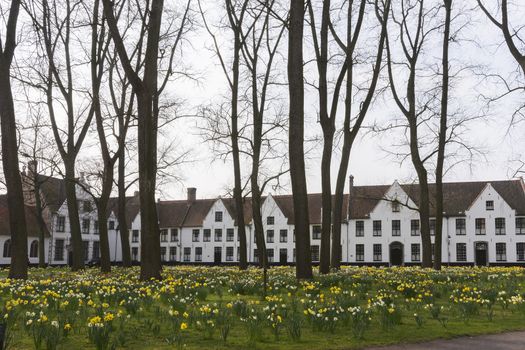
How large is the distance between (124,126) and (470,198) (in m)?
46.6

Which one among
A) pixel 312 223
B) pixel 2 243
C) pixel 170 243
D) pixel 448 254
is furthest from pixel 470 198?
pixel 2 243

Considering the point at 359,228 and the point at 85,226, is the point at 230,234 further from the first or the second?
the point at 85,226

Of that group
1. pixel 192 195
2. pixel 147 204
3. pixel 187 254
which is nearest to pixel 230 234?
pixel 187 254

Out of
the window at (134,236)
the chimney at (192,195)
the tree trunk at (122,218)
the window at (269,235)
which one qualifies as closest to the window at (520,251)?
the window at (269,235)

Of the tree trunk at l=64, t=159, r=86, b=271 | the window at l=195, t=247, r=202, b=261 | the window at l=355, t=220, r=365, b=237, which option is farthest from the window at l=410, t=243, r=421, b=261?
the tree trunk at l=64, t=159, r=86, b=271

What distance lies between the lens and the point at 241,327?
7367 mm

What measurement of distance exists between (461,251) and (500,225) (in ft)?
16.2

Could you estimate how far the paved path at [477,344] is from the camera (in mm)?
6438

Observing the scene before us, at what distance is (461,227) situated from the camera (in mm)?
57500

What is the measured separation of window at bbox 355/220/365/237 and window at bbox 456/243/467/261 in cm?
1035

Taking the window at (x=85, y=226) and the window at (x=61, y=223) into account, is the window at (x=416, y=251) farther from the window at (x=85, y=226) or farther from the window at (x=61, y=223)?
the window at (x=61, y=223)

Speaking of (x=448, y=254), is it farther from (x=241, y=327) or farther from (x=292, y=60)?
(x=241, y=327)

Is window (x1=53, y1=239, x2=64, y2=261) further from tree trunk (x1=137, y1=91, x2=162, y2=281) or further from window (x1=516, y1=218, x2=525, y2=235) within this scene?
window (x1=516, y1=218, x2=525, y2=235)

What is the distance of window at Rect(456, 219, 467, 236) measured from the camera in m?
57.2
